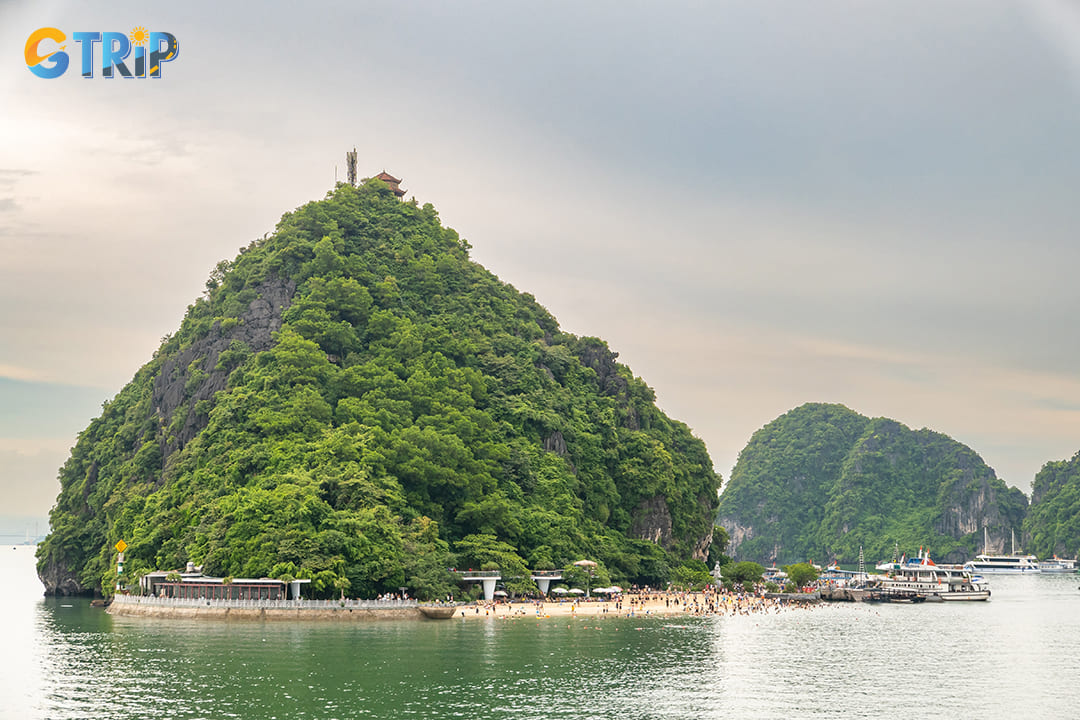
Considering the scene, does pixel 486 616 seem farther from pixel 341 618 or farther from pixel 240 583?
pixel 240 583

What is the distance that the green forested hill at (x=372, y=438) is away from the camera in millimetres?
90625

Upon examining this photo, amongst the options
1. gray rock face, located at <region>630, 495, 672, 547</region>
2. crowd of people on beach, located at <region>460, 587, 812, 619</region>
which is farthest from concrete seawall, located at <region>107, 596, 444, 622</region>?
gray rock face, located at <region>630, 495, 672, 547</region>

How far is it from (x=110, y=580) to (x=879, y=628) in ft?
221

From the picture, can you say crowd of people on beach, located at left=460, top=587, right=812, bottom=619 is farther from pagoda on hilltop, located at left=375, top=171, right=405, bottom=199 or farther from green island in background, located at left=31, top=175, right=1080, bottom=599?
pagoda on hilltop, located at left=375, top=171, right=405, bottom=199

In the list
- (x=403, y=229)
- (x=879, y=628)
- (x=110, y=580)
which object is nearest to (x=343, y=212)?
(x=403, y=229)

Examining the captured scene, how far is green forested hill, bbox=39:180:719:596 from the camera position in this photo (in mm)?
90625

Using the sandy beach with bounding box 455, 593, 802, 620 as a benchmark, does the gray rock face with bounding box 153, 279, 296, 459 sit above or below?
above

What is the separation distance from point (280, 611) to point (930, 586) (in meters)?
A: 81.9

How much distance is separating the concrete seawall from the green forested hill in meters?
2.02

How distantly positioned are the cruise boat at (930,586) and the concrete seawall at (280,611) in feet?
216

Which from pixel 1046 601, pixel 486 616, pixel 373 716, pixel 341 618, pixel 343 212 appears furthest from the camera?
pixel 343 212

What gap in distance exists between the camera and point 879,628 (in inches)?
3430

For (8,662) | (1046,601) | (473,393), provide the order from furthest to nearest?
(1046,601) < (473,393) < (8,662)

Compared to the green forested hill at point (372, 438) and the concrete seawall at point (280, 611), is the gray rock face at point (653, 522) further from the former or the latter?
the concrete seawall at point (280, 611)
